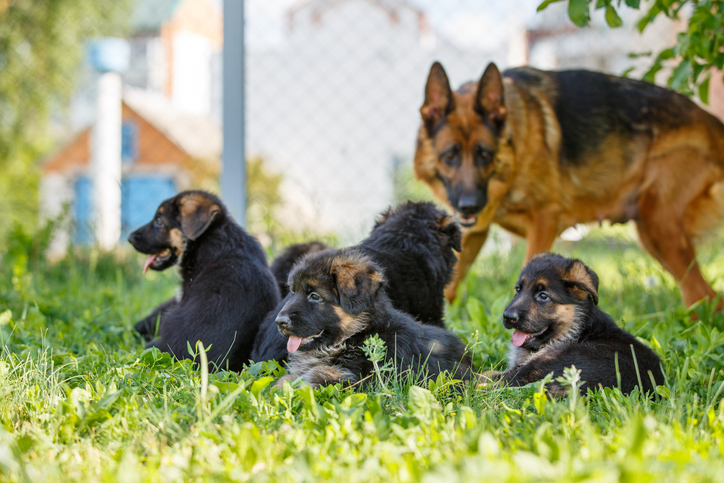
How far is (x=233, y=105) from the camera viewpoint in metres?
6.19

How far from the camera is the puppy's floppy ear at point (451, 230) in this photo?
151 inches

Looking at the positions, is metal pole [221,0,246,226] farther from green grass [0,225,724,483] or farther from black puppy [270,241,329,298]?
green grass [0,225,724,483]

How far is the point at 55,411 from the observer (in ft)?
6.89

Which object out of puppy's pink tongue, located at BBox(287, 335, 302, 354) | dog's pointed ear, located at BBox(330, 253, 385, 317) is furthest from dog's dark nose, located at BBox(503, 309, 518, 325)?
puppy's pink tongue, located at BBox(287, 335, 302, 354)

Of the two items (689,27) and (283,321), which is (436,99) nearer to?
(689,27)

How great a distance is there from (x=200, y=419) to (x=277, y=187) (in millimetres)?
7950

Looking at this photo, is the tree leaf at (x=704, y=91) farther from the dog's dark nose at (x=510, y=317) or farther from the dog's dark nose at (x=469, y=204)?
the dog's dark nose at (x=510, y=317)

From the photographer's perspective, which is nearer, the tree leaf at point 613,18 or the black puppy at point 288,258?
the tree leaf at point 613,18

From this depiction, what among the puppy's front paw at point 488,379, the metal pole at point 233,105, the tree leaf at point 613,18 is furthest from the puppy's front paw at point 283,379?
the metal pole at point 233,105

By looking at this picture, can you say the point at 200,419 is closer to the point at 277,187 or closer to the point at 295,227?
the point at 295,227

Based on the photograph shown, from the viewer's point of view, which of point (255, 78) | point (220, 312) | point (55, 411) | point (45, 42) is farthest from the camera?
point (255, 78)

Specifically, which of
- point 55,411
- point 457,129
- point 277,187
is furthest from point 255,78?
point 55,411

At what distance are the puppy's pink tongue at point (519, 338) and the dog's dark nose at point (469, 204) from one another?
149cm

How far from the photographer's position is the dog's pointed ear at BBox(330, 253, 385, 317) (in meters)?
2.72
